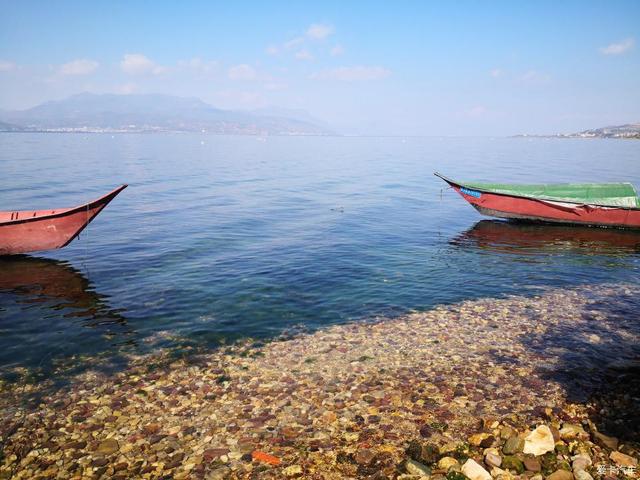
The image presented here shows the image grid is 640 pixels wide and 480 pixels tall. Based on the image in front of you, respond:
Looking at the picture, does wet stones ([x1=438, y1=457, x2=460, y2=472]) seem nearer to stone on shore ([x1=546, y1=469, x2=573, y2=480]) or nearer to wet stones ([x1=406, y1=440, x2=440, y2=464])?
wet stones ([x1=406, y1=440, x2=440, y2=464])

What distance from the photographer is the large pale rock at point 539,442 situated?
24.3ft

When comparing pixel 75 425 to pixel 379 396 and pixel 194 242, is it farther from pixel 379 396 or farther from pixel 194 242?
pixel 194 242

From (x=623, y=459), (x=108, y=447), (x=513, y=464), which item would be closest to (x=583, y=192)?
(x=623, y=459)

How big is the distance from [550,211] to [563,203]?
974 mm

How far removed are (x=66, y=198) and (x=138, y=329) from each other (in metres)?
31.0

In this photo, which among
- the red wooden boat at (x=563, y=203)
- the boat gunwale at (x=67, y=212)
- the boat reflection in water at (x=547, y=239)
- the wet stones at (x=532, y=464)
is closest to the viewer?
the wet stones at (x=532, y=464)

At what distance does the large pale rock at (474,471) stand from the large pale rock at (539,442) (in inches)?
45.0

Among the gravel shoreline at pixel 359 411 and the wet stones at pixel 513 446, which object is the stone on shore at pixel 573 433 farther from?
the wet stones at pixel 513 446

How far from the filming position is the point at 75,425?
884cm

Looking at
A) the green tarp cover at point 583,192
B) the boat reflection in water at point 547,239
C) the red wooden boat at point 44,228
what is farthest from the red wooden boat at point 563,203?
the red wooden boat at point 44,228

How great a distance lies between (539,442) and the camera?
7500 millimetres

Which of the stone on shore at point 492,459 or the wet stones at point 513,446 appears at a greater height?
the wet stones at point 513,446

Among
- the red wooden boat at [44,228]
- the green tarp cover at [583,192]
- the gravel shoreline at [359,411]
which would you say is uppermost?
the green tarp cover at [583,192]

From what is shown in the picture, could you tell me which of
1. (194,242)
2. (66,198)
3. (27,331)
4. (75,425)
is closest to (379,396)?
(75,425)
